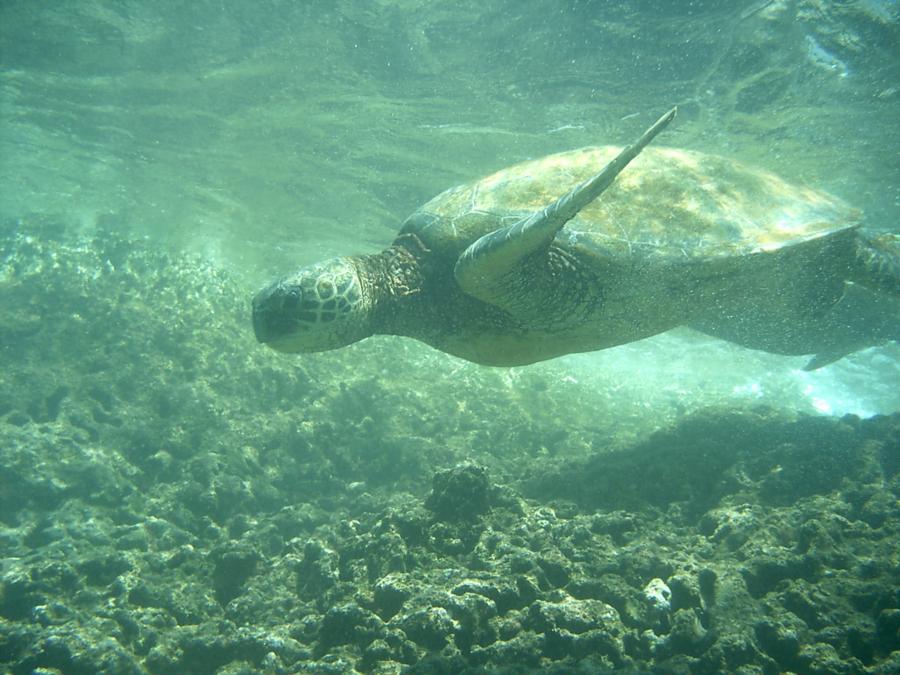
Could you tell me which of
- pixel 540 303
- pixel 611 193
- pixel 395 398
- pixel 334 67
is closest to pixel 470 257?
pixel 540 303

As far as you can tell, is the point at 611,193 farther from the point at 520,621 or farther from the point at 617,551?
the point at 520,621

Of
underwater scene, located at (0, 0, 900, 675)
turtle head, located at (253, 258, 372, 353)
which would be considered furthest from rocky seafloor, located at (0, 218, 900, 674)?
turtle head, located at (253, 258, 372, 353)

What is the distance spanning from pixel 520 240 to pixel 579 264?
1.12 metres

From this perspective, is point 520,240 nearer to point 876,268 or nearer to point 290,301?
point 290,301

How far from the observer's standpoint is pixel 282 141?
14.5 metres

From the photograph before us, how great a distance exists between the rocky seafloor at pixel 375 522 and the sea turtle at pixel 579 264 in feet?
6.01

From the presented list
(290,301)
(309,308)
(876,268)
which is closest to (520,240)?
(309,308)

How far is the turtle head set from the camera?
Answer: 4.35 metres

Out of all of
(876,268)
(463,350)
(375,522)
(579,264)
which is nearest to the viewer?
(579,264)

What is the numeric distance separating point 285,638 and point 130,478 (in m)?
5.20

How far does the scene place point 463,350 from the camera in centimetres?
576

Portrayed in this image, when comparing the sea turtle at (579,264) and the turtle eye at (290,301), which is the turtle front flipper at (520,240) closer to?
the sea turtle at (579,264)

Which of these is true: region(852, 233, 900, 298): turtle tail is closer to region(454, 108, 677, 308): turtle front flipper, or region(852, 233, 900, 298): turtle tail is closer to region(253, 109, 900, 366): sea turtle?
region(253, 109, 900, 366): sea turtle

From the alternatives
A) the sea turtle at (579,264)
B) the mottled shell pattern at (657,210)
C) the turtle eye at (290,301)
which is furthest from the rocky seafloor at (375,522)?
the mottled shell pattern at (657,210)
